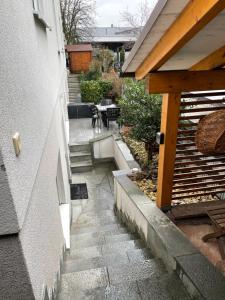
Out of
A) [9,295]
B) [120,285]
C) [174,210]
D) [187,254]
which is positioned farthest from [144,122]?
[9,295]

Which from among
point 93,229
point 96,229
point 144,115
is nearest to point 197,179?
point 144,115

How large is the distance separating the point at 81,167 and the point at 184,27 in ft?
29.5

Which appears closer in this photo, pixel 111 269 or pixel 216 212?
pixel 111 269

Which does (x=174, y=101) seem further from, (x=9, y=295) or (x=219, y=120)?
(x=9, y=295)

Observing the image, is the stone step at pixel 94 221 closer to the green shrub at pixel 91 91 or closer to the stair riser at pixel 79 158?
the stair riser at pixel 79 158

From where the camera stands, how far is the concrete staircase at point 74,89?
57.8ft

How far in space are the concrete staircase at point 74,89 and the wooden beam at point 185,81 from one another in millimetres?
14474

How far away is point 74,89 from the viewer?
1930 centimetres

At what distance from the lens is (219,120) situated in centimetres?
211

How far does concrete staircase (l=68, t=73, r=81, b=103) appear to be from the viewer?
17.6 metres

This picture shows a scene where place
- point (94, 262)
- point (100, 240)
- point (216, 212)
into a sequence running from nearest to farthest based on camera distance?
point (216, 212)
point (94, 262)
point (100, 240)

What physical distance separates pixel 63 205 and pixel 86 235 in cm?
89

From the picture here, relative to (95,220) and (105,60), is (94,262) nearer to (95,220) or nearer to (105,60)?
(95,220)

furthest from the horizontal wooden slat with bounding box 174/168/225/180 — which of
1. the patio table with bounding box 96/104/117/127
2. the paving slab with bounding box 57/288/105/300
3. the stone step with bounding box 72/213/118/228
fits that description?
the patio table with bounding box 96/104/117/127
